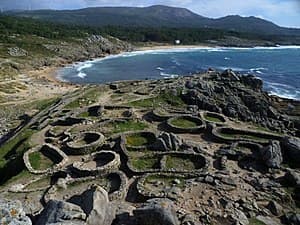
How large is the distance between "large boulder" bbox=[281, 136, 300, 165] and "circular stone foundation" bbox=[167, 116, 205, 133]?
7988 mm

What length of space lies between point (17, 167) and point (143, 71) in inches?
3338

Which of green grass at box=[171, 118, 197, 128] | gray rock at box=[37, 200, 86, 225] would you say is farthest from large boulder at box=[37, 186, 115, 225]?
green grass at box=[171, 118, 197, 128]

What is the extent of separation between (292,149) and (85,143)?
15.8 metres

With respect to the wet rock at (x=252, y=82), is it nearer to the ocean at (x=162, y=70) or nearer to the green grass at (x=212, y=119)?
the ocean at (x=162, y=70)

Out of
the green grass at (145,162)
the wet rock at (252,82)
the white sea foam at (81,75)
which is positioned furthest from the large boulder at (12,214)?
the white sea foam at (81,75)

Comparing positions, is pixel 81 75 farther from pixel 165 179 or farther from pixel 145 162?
pixel 165 179

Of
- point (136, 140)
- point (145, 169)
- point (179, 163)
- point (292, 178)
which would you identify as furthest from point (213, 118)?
point (292, 178)

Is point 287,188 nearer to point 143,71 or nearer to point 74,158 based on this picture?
point 74,158

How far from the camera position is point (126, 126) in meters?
37.8

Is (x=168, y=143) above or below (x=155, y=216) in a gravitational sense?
below

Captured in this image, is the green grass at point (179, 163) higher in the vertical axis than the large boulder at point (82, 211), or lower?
lower

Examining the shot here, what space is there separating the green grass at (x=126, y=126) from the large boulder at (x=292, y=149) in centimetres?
1246

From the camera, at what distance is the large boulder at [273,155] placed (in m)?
28.7

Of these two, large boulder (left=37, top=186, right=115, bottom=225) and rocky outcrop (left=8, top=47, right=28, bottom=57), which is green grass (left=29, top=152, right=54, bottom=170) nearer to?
large boulder (left=37, top=186, right=115, bottom=225)
